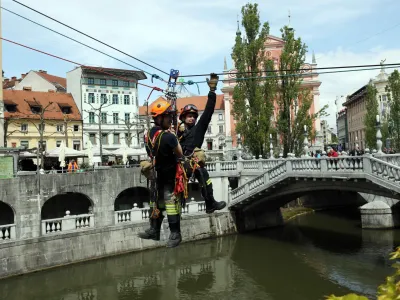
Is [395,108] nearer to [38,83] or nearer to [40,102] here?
[40,102]

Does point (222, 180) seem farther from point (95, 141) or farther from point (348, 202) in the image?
point (95, 141)

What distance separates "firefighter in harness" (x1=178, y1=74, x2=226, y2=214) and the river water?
1279cm

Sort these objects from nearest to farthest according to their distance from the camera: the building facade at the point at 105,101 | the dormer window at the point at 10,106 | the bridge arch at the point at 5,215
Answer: the bridge arch at the point at 5,215 < the dormer window at the point at 10,106 < the building facade at the point at 105,101

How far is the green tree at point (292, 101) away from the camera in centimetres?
3238

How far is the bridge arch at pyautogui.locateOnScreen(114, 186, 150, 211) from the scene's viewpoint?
29159 millimetres

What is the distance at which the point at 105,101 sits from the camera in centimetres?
4859

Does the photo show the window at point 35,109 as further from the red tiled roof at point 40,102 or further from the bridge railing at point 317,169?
the bridge railing at point 317,169

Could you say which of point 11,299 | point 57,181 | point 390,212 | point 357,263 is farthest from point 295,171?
point 11,299

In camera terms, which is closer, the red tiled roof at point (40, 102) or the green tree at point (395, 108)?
the green tree at point (395, 108)

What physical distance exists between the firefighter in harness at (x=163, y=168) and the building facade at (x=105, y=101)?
4127 centimetres

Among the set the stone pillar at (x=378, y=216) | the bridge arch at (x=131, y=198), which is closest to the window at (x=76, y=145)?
the bridge arch at (x=131, y=198)

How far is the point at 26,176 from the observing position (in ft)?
73.5

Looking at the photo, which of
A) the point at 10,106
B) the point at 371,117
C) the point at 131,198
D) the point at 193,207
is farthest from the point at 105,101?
the point at 371,117

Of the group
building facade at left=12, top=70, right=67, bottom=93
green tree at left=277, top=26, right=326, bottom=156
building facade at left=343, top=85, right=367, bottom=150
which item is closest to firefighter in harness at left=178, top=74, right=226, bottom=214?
green tree at left=277, top=26, right=326, bottom=156
